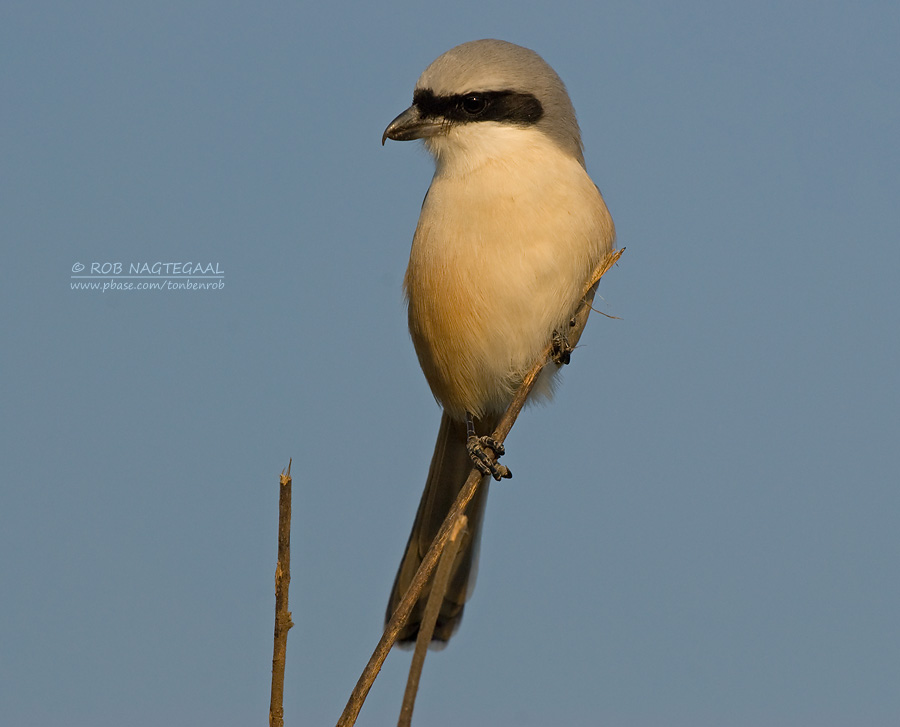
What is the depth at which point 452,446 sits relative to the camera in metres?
3.94

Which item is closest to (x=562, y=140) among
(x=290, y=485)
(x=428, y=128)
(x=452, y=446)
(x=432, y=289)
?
(x=428, y=128)

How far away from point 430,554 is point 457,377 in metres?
1.55

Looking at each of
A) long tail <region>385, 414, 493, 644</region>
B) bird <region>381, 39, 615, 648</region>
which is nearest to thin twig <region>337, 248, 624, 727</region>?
bird <region>381, 39, 615, 648</region>

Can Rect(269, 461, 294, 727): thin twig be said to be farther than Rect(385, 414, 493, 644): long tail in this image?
No

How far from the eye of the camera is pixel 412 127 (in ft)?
10.5

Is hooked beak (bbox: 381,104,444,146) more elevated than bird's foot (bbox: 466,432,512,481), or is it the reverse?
hooked beak (bbox: 381,104,444,146)

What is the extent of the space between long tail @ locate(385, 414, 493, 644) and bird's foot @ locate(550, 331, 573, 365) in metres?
0.54

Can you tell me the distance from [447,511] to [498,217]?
1.26 m

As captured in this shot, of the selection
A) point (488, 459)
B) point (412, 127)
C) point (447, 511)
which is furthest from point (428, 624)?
point (447, 511)

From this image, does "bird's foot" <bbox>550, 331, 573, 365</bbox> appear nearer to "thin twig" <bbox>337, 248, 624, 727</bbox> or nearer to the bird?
the bird

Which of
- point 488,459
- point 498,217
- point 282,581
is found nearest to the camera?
point 282,581

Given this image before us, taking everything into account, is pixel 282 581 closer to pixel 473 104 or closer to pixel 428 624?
pixel 428 624

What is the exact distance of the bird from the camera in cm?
314

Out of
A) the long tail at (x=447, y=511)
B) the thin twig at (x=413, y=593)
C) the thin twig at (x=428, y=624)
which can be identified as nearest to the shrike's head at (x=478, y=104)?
the thin twig at (x=413, y=593)
